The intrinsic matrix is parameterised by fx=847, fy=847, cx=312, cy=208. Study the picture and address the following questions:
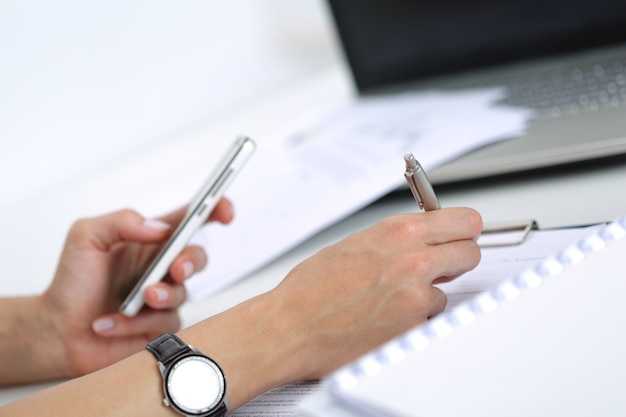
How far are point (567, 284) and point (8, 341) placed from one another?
63 cm

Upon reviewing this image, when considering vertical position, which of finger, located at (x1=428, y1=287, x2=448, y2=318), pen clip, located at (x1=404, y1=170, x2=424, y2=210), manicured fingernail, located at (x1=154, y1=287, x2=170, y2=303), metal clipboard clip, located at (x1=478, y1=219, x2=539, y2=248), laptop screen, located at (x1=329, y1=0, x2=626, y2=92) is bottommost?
finger, located at (x1=428, y1=287, x2=448, y2=318)

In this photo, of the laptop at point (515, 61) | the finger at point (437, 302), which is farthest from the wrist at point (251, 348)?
the laptop at point (515, 61)

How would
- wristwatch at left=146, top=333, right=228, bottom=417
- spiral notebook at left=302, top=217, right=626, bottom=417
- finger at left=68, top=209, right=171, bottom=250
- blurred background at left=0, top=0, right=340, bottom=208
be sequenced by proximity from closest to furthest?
spiral notebook at left=302, top=217, right=626, bottom=417 < wristwatch at left=146, top=333, right=228, bottom=417 < finger at left=68, top=209, right=171, bottom=250 < blurred background at left=0, top=0, right=340, bottom=208

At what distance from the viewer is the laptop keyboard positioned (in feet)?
3.26

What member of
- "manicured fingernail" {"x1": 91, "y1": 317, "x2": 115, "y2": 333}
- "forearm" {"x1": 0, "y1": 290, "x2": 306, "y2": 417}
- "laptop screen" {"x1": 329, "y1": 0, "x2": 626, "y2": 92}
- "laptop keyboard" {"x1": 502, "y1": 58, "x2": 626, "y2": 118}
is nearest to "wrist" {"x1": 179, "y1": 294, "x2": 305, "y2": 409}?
"forearm" {"x1": 0, "y1": 290, "x2": 306, "y2": 417}

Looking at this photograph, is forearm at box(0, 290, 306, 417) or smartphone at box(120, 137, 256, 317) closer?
forearm at box(0, 290, 306, 417)

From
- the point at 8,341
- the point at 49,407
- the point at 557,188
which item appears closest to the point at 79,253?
the point at 8,341

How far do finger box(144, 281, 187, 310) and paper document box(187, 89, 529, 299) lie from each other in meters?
0.07

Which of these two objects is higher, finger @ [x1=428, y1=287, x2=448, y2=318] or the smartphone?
the smartphone

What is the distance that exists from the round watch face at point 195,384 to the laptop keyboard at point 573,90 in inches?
21.9

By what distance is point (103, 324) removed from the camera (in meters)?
0.87

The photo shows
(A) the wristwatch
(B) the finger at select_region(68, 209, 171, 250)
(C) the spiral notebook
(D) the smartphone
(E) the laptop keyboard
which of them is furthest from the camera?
(E) the laptop keyboard

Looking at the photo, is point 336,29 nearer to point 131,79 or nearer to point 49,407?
point 131,79

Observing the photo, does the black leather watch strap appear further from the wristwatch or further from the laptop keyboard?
the laptop keyboard
